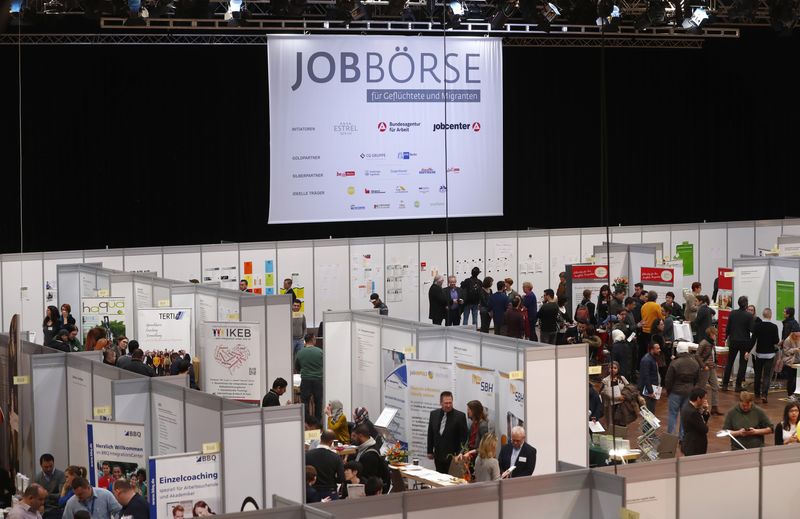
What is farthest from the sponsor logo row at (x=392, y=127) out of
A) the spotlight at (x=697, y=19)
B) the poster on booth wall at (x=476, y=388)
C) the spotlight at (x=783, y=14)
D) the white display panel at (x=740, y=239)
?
the poster on booth wall at (x=476, y=388)

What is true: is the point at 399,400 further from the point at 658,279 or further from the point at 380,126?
the point at 380,126

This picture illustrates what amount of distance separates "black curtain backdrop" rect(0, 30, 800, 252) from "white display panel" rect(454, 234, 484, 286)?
3.22 ft

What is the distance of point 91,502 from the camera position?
Result: 763 cm

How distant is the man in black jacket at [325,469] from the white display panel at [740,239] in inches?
617

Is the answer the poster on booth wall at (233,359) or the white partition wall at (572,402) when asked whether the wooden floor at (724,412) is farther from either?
the poster on booth wall at (233,359)

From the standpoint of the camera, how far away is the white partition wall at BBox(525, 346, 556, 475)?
943 cm

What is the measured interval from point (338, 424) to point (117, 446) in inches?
111

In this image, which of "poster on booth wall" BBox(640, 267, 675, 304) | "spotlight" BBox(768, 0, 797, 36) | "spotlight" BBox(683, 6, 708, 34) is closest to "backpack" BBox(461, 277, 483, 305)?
"poster on booth wall" BBox(640, 267, 675, 304)

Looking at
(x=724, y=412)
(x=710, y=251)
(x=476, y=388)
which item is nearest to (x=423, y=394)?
(x=476, y=388)

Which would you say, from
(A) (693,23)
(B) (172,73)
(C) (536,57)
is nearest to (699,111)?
(C) (536,57)

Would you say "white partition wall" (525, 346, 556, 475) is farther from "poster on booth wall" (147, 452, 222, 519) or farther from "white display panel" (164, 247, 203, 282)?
"white display panel" (164, 247, 203, 282)

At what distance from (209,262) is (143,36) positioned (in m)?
4.65

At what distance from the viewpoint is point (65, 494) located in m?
8.22

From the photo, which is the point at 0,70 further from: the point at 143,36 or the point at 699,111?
the point at 699,111
